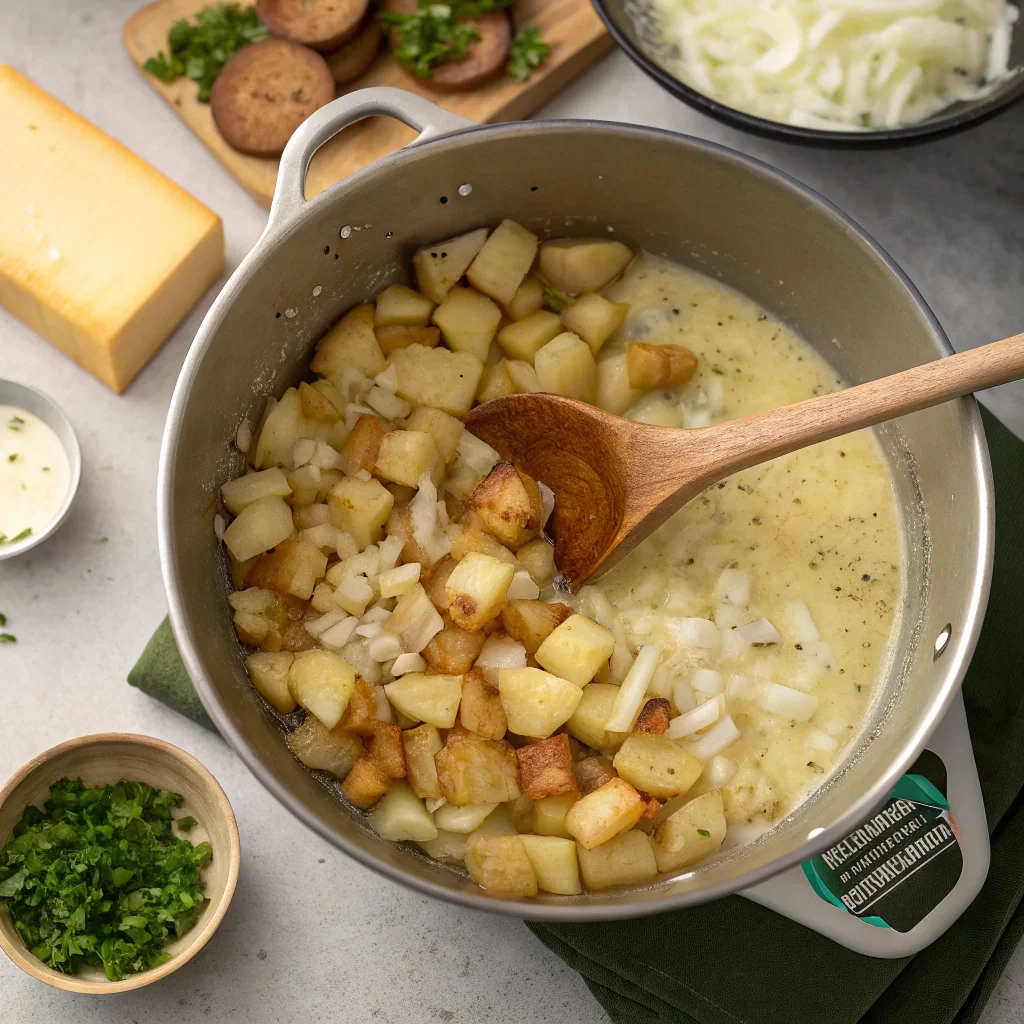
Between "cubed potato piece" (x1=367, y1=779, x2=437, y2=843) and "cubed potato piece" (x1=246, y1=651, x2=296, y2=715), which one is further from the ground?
"cubed potato piece" (x1=246, y1=651, x2=296, y2=715)

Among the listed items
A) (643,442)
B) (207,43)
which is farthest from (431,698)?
(207,43)

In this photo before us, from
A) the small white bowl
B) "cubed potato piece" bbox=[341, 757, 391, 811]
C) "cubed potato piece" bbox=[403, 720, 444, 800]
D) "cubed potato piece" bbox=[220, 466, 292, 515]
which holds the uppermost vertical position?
the small white bowl

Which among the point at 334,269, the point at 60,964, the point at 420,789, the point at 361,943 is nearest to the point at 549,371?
the point at 334,269

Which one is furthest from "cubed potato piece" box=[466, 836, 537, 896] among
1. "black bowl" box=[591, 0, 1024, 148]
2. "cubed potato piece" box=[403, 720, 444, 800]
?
"black bowl" box=[591, 0, 1024, 148]

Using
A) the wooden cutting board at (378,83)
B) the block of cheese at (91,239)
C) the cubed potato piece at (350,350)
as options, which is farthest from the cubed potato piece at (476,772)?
the wooden cutting board at (378,83)

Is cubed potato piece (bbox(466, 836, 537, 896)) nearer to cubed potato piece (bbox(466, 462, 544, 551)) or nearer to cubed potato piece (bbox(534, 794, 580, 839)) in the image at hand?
cubed potato piece (bbox(534, 794, 580, 839))

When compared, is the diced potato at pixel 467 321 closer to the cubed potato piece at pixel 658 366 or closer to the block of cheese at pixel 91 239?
the cubed potato piece at pixel 658 366

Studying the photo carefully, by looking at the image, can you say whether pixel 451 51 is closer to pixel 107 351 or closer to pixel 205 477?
pixel 107 351
